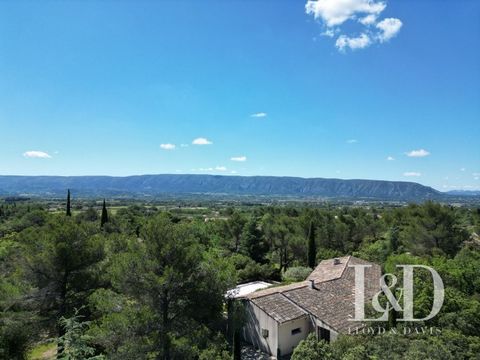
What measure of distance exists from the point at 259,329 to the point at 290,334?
185 cm

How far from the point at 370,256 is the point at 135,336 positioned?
2664 centimetres

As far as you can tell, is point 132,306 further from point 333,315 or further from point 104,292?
point 333,315

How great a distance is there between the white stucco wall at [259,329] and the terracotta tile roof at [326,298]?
451 millimetres

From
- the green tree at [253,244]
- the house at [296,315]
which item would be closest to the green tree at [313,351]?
the house at [296,315]

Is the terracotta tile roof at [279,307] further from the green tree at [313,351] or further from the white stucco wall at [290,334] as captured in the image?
the green tree at [313,351]

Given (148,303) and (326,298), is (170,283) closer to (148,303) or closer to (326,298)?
(148,303)

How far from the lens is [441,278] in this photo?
17109 millimetres

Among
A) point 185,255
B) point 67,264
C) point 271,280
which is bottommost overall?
point 271,280

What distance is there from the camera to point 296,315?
58.6ft

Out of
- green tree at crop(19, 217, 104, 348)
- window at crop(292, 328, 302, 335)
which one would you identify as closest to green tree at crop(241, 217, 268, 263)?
window at crop(292, 328, 302, 335)

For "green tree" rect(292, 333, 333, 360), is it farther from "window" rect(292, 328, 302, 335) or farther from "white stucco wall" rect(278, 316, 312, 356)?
"window" rect(292, 328, 302, 335)

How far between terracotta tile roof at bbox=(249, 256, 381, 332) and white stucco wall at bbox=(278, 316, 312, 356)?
518 mm

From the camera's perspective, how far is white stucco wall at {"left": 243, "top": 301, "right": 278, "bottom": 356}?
17500mm

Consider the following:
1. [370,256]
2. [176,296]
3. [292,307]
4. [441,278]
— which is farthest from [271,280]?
[176,296]
